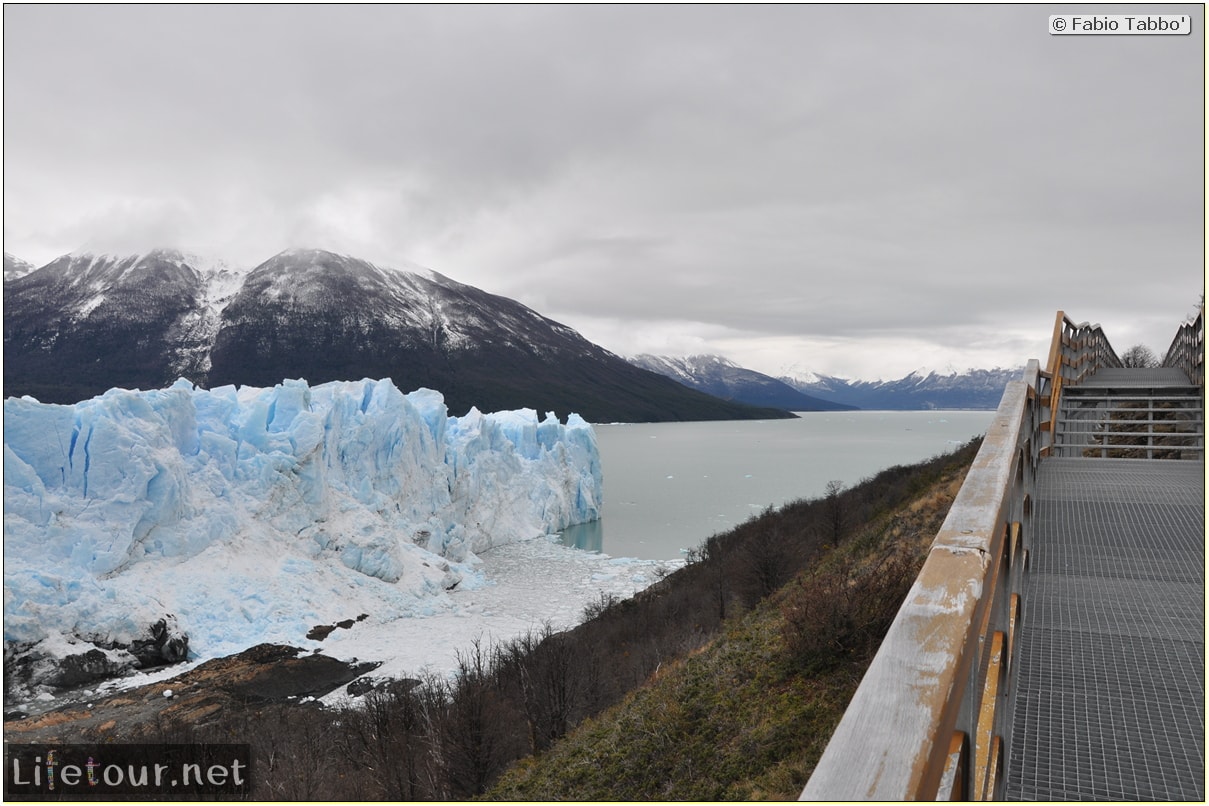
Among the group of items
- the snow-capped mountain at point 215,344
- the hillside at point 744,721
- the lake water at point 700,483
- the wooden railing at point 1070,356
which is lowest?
the lake water at point 700,483

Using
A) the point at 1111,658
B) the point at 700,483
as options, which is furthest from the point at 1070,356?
the point at 700,483

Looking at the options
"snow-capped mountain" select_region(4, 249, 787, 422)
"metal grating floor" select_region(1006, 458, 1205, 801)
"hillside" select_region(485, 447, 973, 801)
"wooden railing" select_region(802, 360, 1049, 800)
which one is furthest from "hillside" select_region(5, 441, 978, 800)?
"snow-capped mountain" select_region(4, 249, 787, 422)

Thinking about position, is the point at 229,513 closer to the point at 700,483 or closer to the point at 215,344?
the point at 700,483

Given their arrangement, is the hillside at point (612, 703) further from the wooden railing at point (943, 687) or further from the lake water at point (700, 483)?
the lake water at point (700, 483)

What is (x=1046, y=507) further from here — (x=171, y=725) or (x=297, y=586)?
(x=297, y=586)

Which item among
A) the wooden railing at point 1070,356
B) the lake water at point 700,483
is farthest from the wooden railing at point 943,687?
the lake water at point 700,483
